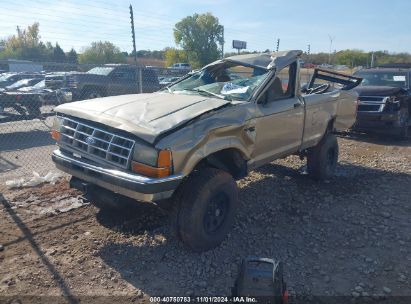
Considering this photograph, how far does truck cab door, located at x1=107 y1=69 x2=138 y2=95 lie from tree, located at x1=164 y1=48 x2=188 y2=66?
156 ft

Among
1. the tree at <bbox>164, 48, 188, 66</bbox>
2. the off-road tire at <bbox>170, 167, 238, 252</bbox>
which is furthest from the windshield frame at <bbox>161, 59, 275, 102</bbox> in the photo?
the tree at <bbox>164, 48, 188, 66</bbox>

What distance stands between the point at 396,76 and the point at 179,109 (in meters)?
8.58

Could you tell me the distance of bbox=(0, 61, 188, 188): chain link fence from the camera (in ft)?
22.2

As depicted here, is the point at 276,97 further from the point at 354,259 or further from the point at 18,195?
the point at 18,195

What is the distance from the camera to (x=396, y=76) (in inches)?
394

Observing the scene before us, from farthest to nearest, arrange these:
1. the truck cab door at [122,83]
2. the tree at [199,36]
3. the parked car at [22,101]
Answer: the tree at [199,36], the truck cab door at [122,83], the parked car at [22,101]

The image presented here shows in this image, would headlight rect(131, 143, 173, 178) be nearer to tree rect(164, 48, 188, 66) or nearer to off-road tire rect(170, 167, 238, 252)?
off-road tire rect(170, 167, 238, 252)

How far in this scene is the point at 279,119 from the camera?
4.45m

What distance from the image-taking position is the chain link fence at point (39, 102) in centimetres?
678

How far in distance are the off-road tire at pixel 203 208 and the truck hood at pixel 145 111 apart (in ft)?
2.02

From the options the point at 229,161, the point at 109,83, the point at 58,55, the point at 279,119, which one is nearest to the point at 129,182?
the point at 229,161

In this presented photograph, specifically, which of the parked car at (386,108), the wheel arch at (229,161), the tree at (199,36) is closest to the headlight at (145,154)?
the wheel arch at (229,161)

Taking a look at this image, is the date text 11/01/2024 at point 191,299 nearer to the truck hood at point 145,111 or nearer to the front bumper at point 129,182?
the front bumper at point 129,182

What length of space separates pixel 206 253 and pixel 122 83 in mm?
9358
